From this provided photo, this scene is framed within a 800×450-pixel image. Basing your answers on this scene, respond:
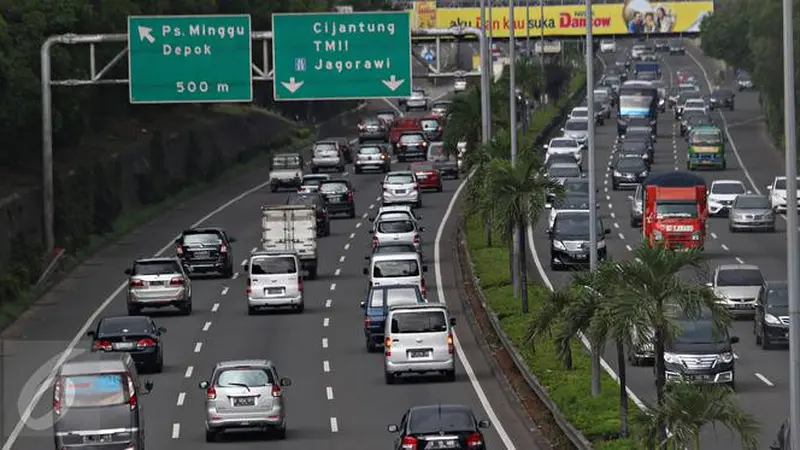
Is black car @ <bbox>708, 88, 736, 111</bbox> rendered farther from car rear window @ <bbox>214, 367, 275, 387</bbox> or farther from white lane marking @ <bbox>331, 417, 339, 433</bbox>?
car rear window @ <bbox>214, 367, 275, 387</bbox>

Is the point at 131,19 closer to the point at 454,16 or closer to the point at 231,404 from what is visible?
the point at 231,404

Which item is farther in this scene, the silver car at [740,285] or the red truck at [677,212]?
the red truck at [677,212]

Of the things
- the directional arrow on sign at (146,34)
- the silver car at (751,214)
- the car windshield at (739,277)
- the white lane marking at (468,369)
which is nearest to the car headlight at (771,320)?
the car windshield at (739,277)

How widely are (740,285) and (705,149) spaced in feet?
147

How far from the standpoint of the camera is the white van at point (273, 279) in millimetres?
59438

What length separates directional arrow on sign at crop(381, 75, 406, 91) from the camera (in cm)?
6975

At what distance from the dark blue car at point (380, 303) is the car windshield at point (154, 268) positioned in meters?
7.66

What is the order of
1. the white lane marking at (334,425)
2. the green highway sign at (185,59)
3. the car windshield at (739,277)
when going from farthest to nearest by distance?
the green highway sign at (185,59) → the car windshield at (739,277) → the white lane marking at (334,425)

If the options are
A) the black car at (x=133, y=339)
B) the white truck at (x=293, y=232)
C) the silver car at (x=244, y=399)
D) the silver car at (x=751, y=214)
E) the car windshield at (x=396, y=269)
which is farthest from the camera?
the silver car at (x=751, y=214)

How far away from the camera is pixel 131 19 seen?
223 feet

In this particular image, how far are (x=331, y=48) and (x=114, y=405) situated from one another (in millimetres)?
33545

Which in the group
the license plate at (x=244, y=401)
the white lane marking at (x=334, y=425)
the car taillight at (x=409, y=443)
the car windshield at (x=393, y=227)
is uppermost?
the car windshield at (x=393, y=227)

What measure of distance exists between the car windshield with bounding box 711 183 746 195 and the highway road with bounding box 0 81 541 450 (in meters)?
10.9

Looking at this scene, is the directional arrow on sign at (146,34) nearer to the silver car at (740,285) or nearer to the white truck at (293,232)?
the white truck at (293,232)
